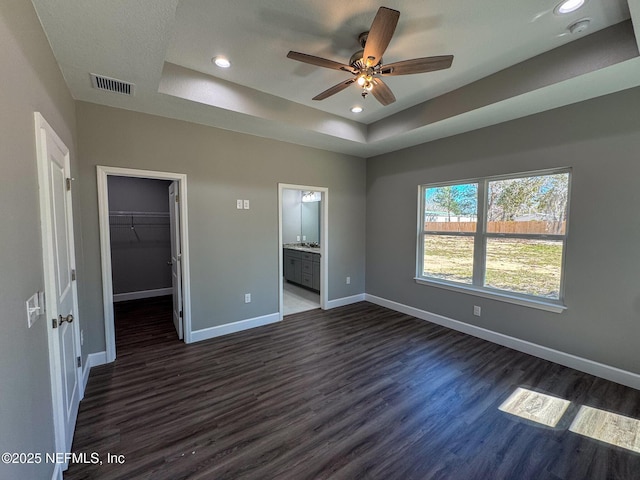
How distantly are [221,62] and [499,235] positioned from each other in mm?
3720

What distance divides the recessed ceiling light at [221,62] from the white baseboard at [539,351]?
4127 mm

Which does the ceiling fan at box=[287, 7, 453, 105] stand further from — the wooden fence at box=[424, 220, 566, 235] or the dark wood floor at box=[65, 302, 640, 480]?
the dark wood floor at box=[65, 302, 640, 480]

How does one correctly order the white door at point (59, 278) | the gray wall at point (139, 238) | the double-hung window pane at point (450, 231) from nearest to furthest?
1. the white door at point (59, 278)
2. the double-hung window pane at point (450, 231)
3. the gray wall at point (139, 238)

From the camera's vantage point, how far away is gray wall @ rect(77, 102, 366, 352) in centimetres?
284

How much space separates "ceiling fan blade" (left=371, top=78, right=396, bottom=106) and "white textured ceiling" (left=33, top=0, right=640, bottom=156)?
0.33m

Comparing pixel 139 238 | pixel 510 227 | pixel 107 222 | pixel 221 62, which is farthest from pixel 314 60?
pixel 139 238

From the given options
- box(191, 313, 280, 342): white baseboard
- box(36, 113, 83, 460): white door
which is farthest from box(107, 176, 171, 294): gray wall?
box(36, 113, 83, 460): white door

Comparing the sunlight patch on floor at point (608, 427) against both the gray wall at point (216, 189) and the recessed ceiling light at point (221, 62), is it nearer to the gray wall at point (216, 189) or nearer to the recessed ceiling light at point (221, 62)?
the gray wall at point (216, 189)

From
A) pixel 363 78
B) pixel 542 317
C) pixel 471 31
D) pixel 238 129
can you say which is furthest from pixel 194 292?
pixel 542 317

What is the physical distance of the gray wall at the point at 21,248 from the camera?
3.41 feet

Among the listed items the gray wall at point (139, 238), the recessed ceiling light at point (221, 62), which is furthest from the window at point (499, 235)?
the gray wall at point (139, 238)

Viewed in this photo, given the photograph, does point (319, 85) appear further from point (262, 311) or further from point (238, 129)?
point (262, 311)

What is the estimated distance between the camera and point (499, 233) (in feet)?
11.3

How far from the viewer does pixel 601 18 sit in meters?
2.01
